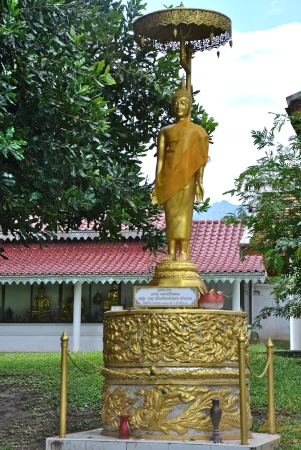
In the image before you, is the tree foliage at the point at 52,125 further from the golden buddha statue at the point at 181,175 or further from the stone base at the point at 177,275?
the stone base at the point at 177,275

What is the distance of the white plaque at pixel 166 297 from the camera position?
8539 millimetres

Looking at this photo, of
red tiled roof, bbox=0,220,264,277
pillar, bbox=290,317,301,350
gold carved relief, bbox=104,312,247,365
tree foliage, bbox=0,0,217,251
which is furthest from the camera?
red tiled roof, bbox=0,220,264,277

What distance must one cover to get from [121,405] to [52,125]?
3996 mm

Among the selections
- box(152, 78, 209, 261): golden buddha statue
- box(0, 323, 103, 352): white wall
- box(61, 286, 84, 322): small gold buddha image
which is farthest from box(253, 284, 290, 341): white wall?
box(152, 78, 209, 261): golden buddha statue

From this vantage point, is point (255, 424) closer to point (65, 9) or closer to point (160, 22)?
point (160, 22)

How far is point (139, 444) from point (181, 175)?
10.4 ft

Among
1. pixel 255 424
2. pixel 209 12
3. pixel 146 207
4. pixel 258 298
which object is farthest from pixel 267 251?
pixel 258 298

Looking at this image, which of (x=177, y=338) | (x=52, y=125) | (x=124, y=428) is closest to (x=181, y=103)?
(x=52, y=125)

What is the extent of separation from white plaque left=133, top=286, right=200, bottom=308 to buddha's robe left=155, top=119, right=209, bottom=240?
90 centimetres

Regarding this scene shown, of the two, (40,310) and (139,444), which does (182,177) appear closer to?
(139,444)

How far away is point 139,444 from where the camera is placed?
7895mm

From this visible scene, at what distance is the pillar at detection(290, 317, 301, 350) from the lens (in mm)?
21203

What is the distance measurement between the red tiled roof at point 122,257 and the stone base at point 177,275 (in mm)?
11703

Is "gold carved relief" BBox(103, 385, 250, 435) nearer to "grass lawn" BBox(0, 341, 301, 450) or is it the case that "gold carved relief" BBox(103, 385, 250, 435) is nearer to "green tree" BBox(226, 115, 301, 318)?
"grass lawn" BBox(0, 341, 301, 450)
